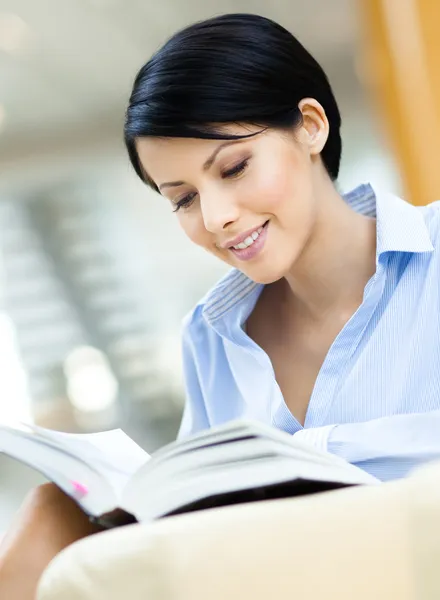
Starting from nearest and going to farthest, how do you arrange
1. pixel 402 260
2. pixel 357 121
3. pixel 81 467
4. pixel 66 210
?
pixel 81 467
pixel 402 260
pixel 66 210
pixel 357 121

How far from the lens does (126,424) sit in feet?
18.4

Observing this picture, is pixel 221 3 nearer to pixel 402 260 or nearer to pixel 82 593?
pixel 402 260

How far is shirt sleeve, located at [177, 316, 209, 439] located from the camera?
64.0 inches

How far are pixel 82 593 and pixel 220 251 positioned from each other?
810 millimetres

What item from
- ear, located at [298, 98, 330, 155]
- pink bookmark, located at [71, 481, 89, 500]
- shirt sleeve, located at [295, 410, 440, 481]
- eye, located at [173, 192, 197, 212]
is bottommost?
shirt sleeve, located at [295, 410, 440, 481]

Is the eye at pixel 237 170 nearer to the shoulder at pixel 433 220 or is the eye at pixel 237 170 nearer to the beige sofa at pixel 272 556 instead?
the shoulder at pixel 433 220

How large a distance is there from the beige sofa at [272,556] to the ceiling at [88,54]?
4.40 m

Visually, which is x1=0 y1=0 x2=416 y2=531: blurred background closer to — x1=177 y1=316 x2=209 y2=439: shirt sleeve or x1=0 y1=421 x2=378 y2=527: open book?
x1=177 y1=316 x2=209 y2=439: shirt sleeve

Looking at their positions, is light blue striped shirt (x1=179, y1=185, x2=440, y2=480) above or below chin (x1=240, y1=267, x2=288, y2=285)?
below

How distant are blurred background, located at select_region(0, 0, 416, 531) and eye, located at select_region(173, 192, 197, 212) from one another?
3807mm

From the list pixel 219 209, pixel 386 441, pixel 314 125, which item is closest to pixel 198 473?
pixel 386 441

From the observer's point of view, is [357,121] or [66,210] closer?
[66,210]

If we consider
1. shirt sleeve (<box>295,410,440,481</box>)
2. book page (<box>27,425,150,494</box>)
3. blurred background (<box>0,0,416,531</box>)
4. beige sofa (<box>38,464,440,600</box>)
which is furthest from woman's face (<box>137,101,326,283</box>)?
blurred background (<box>0,0,416,531</box>)

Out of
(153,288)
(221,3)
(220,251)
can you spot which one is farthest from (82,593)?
(153,288)
